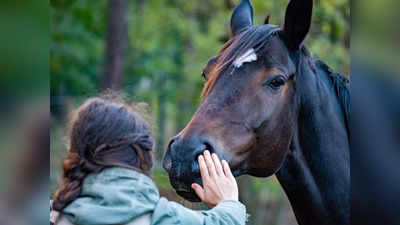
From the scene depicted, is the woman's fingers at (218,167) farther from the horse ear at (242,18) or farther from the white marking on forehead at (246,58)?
the horse ear at (242,18)

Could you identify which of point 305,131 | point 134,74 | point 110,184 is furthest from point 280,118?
point 134,74

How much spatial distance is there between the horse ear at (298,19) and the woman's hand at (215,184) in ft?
2.99

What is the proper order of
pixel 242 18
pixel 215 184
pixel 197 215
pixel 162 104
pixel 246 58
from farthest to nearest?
pixel 162 104
pixel 242 18
pixel 246 58
pixel 215 184
pixel 197 215

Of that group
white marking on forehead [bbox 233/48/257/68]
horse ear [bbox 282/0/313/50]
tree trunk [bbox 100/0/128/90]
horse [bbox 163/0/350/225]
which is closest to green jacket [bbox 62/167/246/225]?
horse [bbox 163/0/350/225]

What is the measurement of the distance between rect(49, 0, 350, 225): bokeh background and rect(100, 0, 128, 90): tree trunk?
0.06 ft

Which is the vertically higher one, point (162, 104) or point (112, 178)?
point (112, 178)

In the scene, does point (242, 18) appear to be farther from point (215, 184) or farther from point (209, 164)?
point (215, 184)

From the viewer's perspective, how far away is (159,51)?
47.5 ft

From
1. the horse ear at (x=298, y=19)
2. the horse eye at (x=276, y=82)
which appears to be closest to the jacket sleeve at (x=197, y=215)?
the horse eye at (x=276, y=82)

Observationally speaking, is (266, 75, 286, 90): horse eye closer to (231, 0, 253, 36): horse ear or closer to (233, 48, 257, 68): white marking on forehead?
(233, 48, 257, 68): white marking on forehead

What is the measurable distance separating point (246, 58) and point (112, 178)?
47.2 inches

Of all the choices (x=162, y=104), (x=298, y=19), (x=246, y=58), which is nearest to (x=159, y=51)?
(x=162, y=104)

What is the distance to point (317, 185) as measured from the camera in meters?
2.70

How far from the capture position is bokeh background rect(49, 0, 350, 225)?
893 cm
